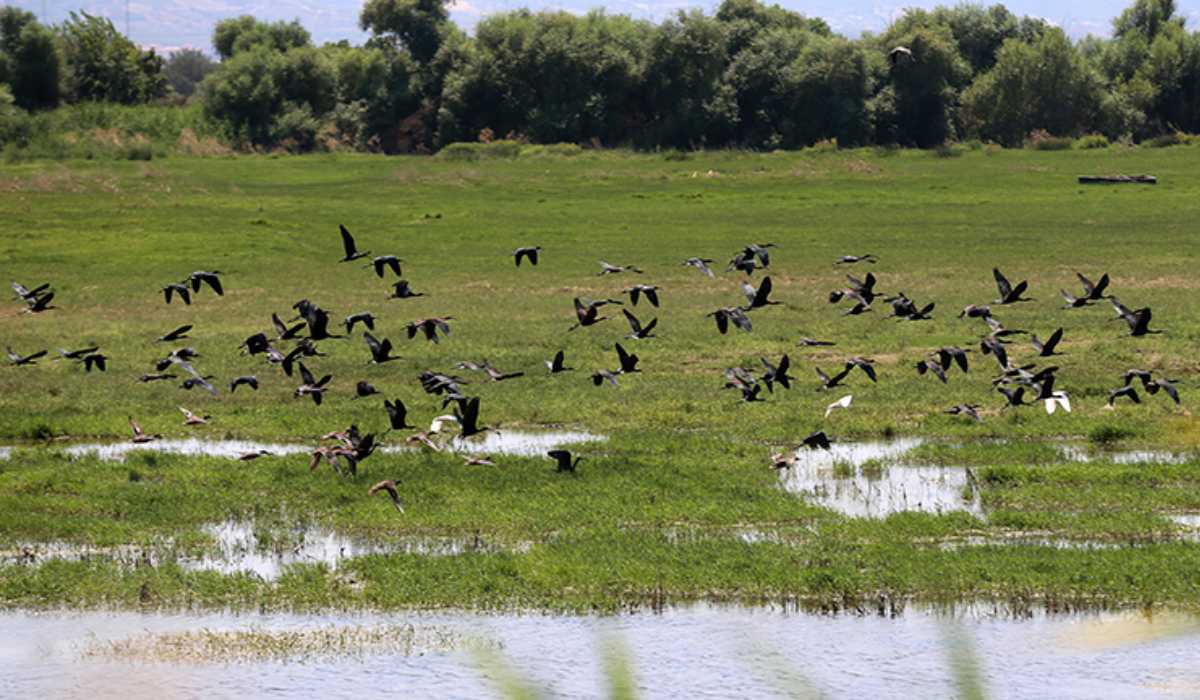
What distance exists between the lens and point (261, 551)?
60.3 feet

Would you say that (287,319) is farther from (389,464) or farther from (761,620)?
(761,620)

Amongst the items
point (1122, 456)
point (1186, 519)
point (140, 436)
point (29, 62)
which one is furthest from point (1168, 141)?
point (140, 436)

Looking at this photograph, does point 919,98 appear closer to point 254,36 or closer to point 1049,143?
point 1049,143

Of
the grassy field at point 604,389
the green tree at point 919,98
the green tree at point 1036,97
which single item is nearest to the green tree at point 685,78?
the green tree at point 919,98

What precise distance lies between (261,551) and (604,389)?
9586 mm

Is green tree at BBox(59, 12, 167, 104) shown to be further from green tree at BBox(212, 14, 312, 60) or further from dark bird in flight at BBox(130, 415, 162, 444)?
dark bird in flight at BBox(130, 415, 162, 444)

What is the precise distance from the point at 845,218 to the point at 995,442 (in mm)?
30397

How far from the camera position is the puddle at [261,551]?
1789cm

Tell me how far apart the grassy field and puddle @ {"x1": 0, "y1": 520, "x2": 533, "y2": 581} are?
286mm

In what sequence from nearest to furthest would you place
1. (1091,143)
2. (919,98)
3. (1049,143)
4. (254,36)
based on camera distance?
1. (1049,143)
2. (1091,143)
3. (919,98)
4. (254,36)

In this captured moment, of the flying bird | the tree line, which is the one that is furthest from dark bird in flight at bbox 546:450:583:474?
the tree line

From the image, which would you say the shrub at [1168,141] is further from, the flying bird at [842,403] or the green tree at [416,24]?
the flying bird at [842,403]

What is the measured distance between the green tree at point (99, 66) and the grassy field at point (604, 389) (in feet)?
111

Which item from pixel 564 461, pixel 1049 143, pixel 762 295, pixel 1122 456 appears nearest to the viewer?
pixel 762 295
